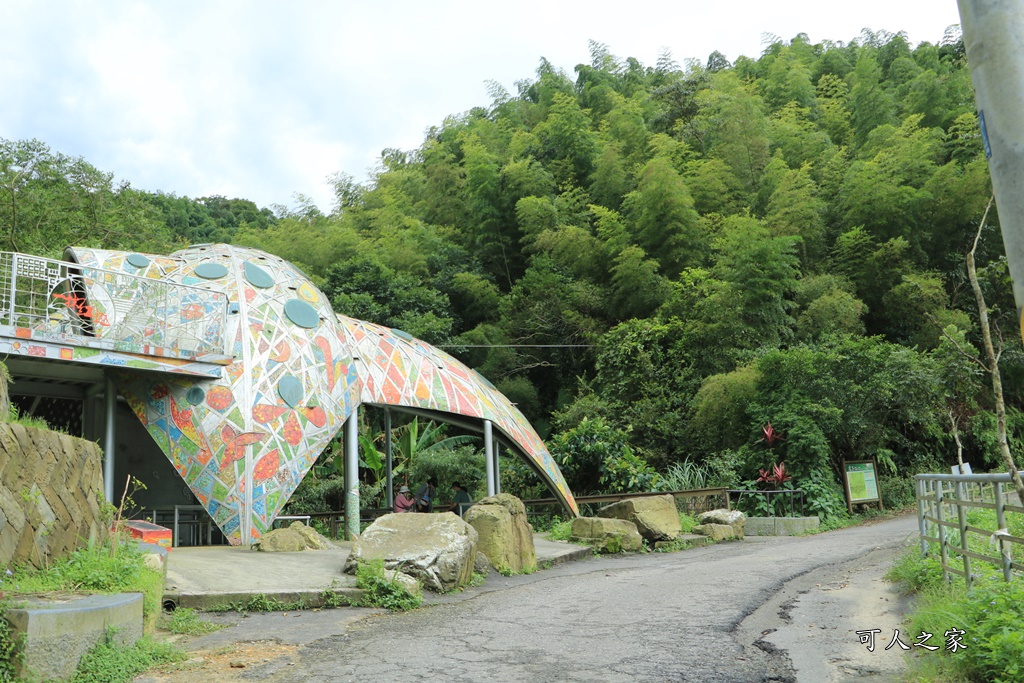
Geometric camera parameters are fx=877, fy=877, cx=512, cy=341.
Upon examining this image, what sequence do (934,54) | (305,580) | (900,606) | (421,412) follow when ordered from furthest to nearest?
1. (934,54)
2. (421,412)
3. (305,580)
4. (900,606)

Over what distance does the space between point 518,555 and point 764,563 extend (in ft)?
11.1

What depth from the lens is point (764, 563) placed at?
472 inches

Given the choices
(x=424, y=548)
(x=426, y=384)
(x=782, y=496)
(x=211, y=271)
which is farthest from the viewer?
(x=782, y=496)

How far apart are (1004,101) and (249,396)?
37.9ft

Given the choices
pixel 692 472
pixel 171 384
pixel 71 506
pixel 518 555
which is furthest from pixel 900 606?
pixel 692 472

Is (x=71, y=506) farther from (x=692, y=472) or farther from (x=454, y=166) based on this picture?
(x=454, y=166)

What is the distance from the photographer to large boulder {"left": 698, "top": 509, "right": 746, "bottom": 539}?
651 inches

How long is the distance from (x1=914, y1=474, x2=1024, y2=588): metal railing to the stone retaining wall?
6.22 metres

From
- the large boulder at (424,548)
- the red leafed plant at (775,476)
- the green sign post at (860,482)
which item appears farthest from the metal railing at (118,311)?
the green sign post at (860,482)

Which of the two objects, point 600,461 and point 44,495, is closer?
point 44,495

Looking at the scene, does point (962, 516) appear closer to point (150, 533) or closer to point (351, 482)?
point (150, 533)

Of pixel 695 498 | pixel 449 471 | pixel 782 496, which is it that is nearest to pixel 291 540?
pixel 695 498

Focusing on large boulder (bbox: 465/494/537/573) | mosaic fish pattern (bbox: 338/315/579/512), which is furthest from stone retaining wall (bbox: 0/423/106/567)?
mosaic fish pattern (bbox: 338/315/579/512)

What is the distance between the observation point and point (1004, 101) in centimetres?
259
